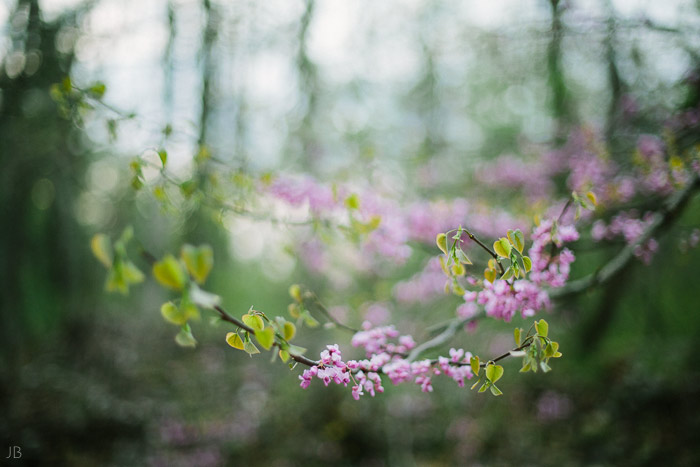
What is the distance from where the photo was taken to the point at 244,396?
230 inches

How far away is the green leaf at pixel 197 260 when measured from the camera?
70cm

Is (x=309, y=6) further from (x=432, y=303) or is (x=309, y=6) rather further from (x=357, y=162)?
(x=432, y=303)

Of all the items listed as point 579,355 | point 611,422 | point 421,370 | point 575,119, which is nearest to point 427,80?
point 575,119

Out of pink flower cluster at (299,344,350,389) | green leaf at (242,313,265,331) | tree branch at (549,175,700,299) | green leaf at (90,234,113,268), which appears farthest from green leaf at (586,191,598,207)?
green leaf at (90,234,113,268)

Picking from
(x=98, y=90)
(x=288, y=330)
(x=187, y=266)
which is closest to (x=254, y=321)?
(x=288, y=330)

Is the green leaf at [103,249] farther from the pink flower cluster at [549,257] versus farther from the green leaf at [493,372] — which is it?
the pink flower cluster at [549,257]

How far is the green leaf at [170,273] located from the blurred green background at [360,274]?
2.02 m

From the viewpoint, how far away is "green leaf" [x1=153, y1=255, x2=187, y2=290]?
69 centimetres

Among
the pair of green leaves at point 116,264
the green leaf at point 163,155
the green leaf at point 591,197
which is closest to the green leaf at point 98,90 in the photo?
the green leaf at point 163,155

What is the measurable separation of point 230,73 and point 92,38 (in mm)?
2118

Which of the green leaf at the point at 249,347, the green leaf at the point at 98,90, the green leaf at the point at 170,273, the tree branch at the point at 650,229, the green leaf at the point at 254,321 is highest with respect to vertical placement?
the green leaf at the point at 98,90

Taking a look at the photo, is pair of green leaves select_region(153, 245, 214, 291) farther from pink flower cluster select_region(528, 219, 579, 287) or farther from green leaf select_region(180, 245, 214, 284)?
pink flower cluster select_region(528, 219, 579, 287)

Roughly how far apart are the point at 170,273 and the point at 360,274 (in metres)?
5.15

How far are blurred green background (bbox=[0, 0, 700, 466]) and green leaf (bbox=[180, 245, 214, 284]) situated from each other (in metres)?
2.02
